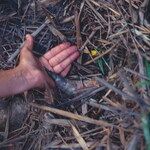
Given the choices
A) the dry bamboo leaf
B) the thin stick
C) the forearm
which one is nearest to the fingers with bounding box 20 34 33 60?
the forearm

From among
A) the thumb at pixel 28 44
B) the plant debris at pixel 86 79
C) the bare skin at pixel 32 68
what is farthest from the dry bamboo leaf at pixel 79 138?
the thumb at pixel 28 44

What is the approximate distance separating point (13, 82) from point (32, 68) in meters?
0.15

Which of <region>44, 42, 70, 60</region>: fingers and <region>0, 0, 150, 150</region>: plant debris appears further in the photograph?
<region>44, 42, 70, 60</region>: fingers

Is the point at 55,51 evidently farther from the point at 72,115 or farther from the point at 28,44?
the point at 72,115

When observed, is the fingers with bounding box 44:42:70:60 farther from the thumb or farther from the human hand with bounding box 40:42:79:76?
the thumb

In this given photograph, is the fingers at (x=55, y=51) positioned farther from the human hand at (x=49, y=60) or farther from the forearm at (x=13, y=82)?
the forearm at (x=13, y=82)

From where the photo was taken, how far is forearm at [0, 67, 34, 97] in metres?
2.18

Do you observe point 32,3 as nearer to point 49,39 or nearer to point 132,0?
point 49,39

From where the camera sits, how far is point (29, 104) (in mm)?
2156

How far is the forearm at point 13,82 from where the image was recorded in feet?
7.16

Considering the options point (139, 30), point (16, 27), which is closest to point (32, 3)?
point (16, 27)

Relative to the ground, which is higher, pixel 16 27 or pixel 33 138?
pixel 16 27

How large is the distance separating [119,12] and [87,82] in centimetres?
52

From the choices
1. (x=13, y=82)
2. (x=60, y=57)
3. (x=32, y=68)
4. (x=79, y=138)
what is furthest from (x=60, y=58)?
(x=79, y=138)
